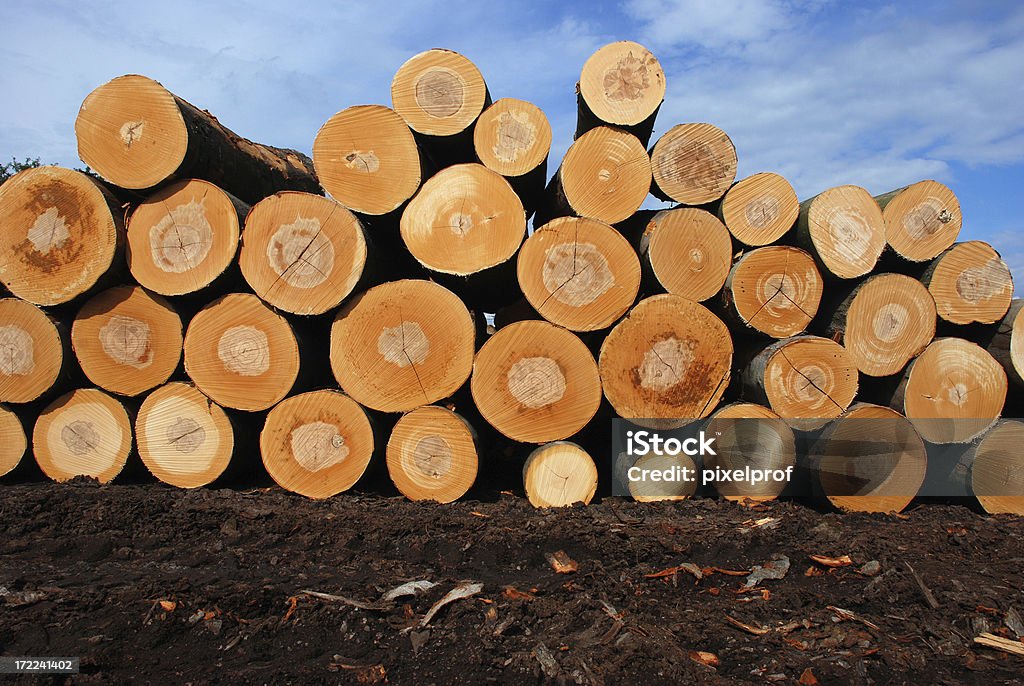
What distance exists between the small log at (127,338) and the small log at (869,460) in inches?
164

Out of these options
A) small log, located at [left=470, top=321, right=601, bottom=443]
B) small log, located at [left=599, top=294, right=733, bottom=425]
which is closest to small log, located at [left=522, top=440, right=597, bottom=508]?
small log, located at [left=470, top=321, right=601, bottom=443]

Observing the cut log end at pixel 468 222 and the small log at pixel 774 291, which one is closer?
the cut log end at pixel 468 222

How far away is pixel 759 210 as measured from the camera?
4.20m

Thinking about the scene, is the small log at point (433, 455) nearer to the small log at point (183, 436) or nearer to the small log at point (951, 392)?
the small log at point (183, 436)

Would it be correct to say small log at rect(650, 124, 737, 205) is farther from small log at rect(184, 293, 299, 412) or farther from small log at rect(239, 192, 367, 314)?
small log at rect(184, 293, 299, 412)

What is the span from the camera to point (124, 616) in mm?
2539

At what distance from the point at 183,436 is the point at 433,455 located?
5.40 feet

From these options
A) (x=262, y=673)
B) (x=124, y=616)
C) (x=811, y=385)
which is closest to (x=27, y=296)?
(x=124, y=616)

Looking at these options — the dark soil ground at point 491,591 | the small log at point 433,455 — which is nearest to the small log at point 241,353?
the dark soil ground at point 491,591

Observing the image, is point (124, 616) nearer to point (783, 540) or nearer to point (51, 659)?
point (51, 659)

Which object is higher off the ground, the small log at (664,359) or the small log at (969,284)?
the small log at (969,284)

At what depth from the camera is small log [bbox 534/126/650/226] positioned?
13.3 feet

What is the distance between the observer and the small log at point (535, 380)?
3881 millimetres

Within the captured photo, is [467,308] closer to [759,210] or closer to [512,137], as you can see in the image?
[512,137]
